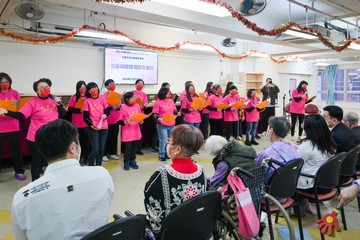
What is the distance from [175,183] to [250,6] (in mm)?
3248

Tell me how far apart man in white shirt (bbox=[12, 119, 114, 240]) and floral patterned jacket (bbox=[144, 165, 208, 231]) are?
307 millimetres

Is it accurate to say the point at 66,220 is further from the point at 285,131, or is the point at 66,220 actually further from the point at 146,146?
the point at 146,146

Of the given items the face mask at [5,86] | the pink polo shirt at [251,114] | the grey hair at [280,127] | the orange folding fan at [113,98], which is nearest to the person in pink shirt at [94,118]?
the orange folding fan at [113,98]

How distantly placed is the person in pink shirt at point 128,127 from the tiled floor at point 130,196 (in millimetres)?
271

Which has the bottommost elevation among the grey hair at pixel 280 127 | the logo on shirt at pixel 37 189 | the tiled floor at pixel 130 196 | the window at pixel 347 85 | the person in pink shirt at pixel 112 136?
the tiled floor at pixel 130 196

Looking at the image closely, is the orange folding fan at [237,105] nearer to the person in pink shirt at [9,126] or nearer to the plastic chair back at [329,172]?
the plastic chair back at [329,172]

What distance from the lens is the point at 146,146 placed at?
629cm

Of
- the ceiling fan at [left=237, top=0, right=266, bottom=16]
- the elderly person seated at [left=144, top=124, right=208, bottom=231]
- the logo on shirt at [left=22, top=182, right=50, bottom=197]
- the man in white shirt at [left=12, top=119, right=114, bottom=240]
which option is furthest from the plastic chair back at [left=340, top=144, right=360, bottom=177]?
the logo on shirt at [left=22, top=182, right=50, bottom=197]

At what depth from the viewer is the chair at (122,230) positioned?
1095 mm

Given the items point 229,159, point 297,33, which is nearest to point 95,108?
point 229,159

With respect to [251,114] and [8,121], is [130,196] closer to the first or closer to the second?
[8,121]

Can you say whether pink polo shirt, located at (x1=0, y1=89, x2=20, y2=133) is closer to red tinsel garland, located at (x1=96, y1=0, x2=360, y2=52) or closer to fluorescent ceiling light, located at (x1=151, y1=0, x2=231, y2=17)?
red tinsel garland, located at (x1=96, y1=0, x2=360, y2=52)

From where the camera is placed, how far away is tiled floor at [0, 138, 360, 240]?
107 inches

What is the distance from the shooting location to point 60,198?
1179 mm
